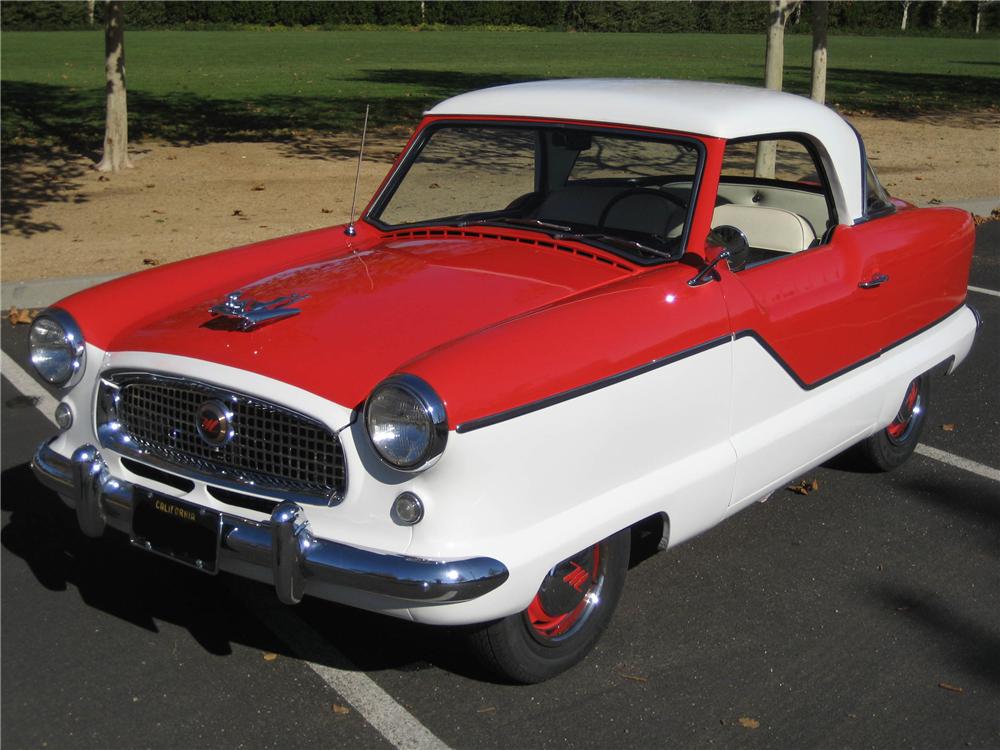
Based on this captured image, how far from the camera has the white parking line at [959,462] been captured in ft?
17.0

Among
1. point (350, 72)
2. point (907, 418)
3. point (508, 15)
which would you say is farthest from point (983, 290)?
point (508, 15)

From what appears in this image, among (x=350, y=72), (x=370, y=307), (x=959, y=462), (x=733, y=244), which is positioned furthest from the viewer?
(x=350, y=72)

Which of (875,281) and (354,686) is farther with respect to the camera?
(875,281)

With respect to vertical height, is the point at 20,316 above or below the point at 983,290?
below

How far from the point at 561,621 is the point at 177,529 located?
120 cm

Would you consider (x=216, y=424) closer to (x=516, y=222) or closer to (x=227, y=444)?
(x=227, y=444)

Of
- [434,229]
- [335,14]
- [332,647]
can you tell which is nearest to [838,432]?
[434,229]

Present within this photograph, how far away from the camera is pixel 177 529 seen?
3393 mm

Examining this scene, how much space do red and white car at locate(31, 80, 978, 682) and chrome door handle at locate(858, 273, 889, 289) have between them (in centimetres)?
2

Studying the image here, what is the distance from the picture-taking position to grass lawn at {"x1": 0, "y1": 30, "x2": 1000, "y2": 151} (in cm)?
1772

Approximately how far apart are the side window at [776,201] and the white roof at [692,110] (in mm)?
72

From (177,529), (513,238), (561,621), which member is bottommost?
(561,621)

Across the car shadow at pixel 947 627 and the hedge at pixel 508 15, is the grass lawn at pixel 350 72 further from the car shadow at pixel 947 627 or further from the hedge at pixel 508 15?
the hedge at pixel 508 15

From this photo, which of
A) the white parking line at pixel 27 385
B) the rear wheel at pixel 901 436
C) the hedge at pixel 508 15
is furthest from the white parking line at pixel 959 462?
the hedge at pixel 508 15
